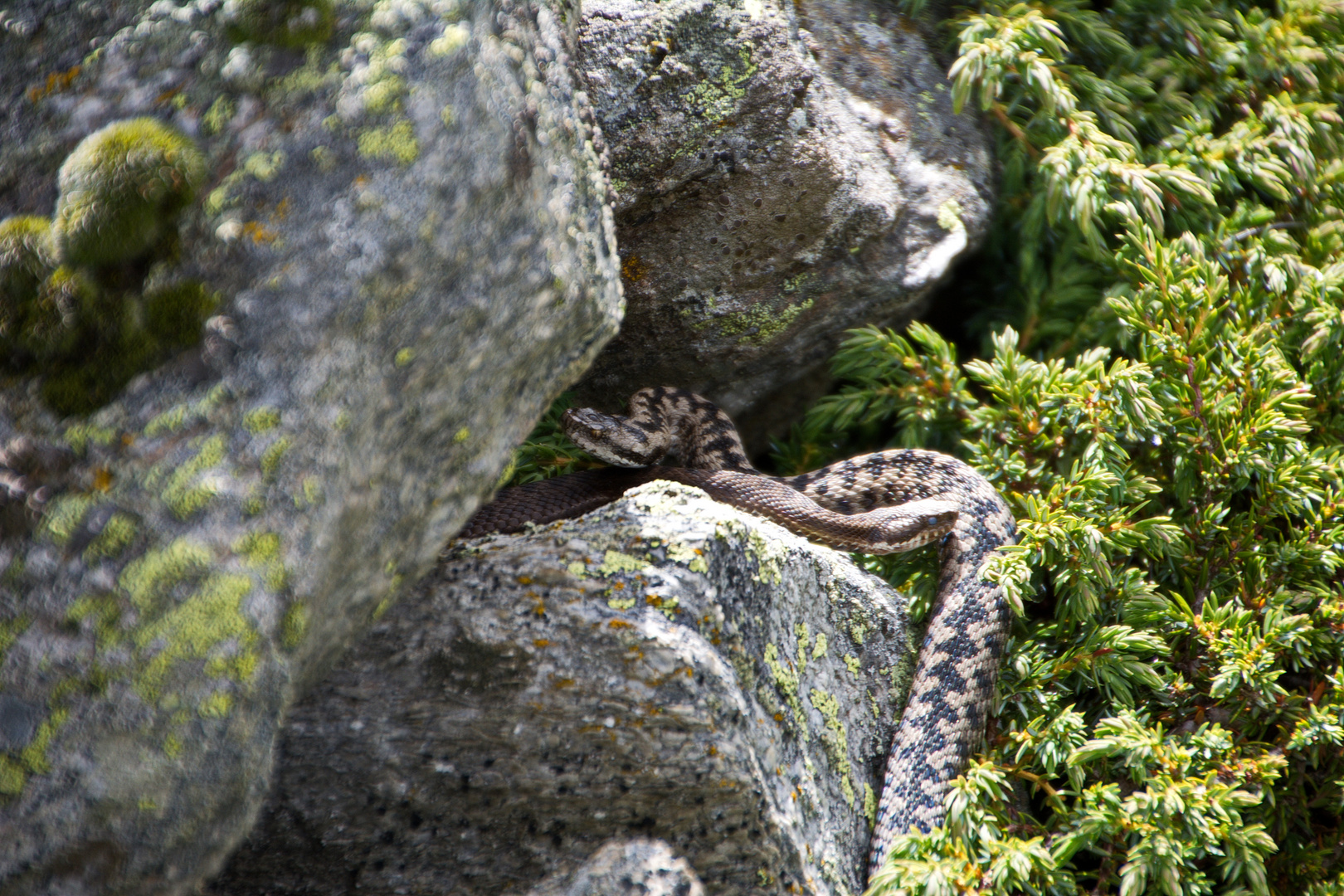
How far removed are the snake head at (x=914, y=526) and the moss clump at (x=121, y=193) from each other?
9.36ft

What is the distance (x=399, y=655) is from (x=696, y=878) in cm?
108

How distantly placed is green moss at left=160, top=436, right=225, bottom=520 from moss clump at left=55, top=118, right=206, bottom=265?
46 cm

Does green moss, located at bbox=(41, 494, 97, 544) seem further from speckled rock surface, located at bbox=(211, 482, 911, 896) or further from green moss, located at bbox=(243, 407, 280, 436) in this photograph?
speckled rock surface, located at bbox=(211, 482, 911, 896)

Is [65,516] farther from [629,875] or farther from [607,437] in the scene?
[607,437]

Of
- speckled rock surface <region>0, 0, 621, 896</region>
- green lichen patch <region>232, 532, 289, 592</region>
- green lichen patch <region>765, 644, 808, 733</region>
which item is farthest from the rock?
green lichen patch <region>232, 532, 289, 592</region>

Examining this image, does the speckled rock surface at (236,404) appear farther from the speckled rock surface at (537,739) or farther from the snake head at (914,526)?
the snake head at (914,526)

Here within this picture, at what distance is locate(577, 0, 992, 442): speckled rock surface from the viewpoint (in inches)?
149

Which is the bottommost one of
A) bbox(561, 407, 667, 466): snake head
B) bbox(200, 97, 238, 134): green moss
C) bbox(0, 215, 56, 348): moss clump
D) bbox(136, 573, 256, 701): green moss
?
bbox(561, 407, 667, 466): snake head

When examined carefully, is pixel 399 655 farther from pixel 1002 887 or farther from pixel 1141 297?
pixel 1141 297

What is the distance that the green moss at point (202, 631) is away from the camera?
1.80 m

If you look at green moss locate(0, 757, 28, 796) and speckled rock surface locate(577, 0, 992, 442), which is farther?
speckled rock surface locate(577, 0, 992, 442)

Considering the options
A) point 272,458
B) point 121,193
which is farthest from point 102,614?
point 121,193

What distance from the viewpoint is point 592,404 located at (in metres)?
4.30

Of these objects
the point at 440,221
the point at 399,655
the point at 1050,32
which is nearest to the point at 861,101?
the point at 1050,32
